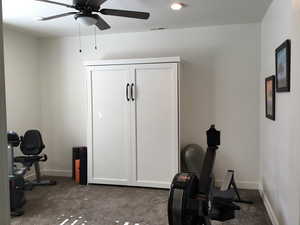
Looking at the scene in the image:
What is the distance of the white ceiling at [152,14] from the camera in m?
3.10

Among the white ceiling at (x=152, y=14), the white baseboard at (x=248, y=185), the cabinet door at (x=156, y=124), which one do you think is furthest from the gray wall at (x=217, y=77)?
the cabinet door at (x=156, y=124)

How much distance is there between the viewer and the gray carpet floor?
3020 millimetres

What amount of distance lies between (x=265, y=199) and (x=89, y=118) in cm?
270

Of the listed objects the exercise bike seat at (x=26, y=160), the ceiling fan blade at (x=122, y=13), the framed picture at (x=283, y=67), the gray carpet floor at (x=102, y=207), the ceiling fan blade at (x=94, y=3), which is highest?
the ceiling fan blade at (x=94, y=3)

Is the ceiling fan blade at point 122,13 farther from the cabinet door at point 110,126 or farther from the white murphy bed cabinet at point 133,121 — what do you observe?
the cabinet door at point 110,126

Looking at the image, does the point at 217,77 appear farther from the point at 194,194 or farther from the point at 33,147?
the point at 33,147

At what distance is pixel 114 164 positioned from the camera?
13.8ft

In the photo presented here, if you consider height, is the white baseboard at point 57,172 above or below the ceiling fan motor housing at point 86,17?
below

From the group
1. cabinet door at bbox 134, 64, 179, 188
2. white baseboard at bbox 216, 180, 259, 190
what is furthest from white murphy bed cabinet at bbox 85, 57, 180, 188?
white baseboard at bbox 216, 180, 259, 190

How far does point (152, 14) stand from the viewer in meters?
3.52

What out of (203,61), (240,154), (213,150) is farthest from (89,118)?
(213,150)

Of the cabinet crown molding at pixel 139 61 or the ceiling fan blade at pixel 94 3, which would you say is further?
the cabinet crown molding at pixel 139 61

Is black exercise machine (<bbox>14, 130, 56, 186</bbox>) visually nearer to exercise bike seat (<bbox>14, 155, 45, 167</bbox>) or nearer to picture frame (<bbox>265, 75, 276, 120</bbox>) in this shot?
exercise bike seat (<bbox>14, 155, 45, 167</bbox>)

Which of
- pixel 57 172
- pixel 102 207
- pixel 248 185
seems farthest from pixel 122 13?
pixel 57 172
